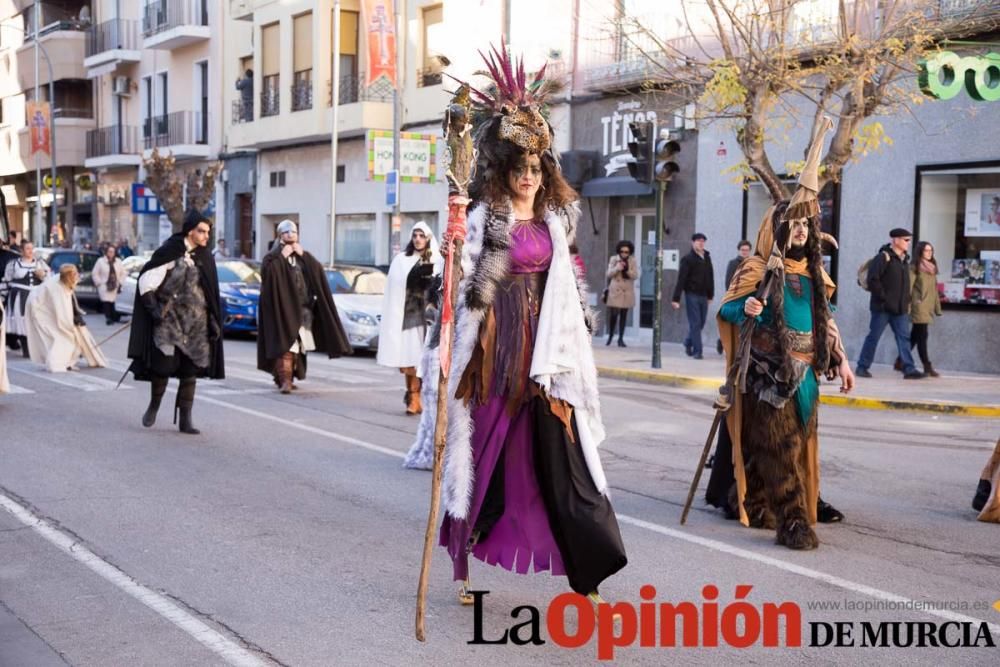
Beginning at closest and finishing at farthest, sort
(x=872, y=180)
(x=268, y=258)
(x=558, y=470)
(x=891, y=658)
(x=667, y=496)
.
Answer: (x=891, y=658), (x=558, y=470), (x=667, y=496), (x=268, y=258), (x=872, y=180)

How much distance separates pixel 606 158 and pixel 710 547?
17966 millimetres

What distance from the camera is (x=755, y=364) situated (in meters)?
7.03

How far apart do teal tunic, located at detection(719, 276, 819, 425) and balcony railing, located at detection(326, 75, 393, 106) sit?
23.4 meters

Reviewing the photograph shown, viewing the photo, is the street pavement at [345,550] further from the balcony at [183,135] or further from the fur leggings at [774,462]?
the balcony at [183,135]

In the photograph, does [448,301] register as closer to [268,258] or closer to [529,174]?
[529,174]

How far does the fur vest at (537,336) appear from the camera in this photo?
5266mm

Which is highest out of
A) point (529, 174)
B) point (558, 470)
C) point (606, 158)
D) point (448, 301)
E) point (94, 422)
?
point (606, 158)

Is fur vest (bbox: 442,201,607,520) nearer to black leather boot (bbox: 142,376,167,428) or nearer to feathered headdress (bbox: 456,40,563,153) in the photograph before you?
feathered headdress (bbox: 456,40,563,153)

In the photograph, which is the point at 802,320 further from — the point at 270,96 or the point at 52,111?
the point at 52,111

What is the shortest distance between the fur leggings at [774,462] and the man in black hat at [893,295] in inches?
371

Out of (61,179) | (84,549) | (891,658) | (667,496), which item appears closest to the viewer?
(891,658)

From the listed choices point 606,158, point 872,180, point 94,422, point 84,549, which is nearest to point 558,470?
point 84,549

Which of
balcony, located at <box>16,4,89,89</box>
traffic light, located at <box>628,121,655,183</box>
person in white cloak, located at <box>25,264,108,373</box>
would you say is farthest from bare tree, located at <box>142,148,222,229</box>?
traffic light, located at <box>628,121,655,183</box>

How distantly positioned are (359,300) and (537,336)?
588 inches
